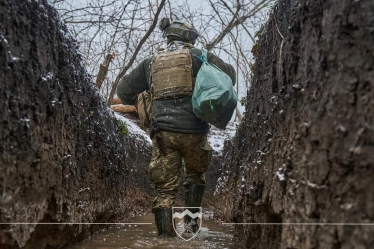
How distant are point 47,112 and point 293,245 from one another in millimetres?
1733

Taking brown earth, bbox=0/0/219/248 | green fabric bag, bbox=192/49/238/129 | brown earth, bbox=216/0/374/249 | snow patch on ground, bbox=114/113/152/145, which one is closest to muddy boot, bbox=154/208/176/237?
brown earth, bbox=0/0/219/248

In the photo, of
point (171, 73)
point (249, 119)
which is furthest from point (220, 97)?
point (171, 73)

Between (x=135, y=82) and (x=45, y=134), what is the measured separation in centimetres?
201

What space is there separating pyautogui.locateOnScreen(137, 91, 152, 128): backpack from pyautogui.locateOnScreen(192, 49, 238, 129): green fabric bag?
80 centimetres

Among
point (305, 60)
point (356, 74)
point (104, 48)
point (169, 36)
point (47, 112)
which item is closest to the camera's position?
point (356, 74)

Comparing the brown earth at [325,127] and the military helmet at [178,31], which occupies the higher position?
the military helmet at [178,31]

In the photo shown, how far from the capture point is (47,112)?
250 cm

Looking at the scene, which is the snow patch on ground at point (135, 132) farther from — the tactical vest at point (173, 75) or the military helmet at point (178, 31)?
the tactical vest at point (173, 75)

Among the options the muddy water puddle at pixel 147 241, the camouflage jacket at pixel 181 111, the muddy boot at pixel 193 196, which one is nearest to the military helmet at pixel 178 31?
the camouflage jacket at pixel 181 111

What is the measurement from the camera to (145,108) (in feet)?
13.9

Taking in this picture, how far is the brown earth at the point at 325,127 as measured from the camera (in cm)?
130

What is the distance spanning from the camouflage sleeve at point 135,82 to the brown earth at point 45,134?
1.19 ft

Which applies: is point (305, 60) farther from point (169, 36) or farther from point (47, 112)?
point (169, 36)

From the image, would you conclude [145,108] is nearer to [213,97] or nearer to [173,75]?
[173,75]
